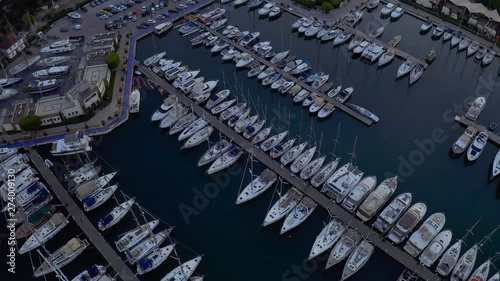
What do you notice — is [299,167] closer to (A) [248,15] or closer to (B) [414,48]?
(B) [414,48]

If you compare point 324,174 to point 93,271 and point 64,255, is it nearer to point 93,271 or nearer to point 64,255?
point 93,271

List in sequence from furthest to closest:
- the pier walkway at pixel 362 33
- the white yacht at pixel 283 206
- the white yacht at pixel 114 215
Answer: the pier walkway at pixel 362 33 → the white yacht at pixel 283 206 → the white yacht at pixel 114 215

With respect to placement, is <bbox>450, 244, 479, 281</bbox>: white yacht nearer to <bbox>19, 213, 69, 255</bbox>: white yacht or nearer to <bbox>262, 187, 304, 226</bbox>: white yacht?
<bbox>262, 187, 304, 226</bbox>: white yacht

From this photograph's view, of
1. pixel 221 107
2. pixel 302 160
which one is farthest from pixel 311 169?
pixel 221 107

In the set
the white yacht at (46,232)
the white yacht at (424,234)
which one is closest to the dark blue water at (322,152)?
the white yacht at (424,234)

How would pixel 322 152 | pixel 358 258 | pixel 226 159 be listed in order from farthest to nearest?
1. pixel 322 152
2. pixel 226 159
3. pixel 358 258

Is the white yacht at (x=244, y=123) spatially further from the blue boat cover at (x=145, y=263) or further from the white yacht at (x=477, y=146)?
the white yacht at (x=477, y=146)
